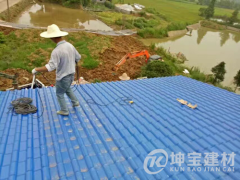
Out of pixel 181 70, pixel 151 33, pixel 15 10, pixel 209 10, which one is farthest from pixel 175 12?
pixel 181 70

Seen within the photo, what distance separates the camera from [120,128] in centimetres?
358

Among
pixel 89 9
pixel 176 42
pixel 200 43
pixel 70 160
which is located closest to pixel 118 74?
pixel 70 160

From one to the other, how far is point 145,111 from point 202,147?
57.3 inches

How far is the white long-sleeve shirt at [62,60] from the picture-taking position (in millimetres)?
3326

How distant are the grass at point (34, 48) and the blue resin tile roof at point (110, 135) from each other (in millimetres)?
7739

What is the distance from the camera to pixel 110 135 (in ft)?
11.1

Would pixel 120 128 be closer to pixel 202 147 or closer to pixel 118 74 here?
pixel 202 147

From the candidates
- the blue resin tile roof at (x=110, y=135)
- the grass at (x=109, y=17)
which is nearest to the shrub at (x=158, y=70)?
the blue resin tile roof at (x=110, y=135)

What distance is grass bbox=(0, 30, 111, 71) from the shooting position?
11.7 meters

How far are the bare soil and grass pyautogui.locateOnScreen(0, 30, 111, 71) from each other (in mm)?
531

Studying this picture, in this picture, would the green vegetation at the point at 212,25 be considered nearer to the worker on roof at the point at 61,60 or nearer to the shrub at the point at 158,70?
the shrub at the point at 158,70

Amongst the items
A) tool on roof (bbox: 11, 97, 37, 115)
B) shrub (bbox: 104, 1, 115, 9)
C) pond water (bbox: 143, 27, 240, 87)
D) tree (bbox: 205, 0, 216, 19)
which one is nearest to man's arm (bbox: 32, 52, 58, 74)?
tool on roof (bbox: 11, 97, 37, 115)

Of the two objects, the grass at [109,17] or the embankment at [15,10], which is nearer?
the embankment at [15,10]

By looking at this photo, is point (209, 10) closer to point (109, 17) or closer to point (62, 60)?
point (109, 17)
